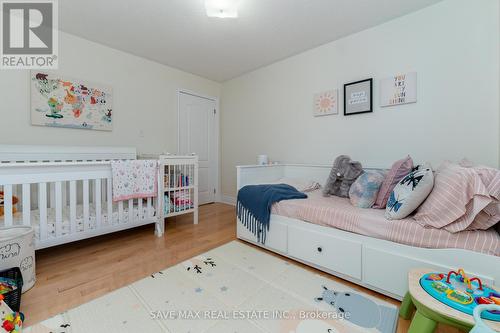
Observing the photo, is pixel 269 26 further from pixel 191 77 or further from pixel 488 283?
pixel 488 283

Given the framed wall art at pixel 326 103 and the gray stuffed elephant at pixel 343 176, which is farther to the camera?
the framed wall art at pixel 326 103

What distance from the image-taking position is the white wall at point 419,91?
1.74m

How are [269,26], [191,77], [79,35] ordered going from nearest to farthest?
1. [269,26]
2. [79,35]
3. [191,77]

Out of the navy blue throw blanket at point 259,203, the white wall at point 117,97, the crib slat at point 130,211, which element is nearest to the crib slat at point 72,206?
the crib slat at point 130,211

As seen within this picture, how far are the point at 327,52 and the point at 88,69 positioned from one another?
2.85 meters

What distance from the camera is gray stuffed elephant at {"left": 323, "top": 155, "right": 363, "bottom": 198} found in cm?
204

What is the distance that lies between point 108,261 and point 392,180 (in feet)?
7.88

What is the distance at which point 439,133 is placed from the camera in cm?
192

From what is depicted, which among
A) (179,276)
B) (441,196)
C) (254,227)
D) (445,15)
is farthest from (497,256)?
(445,15)

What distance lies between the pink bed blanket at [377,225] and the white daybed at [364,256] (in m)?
0.03

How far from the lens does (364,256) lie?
1.43 m

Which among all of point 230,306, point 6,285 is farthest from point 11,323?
point 230,306

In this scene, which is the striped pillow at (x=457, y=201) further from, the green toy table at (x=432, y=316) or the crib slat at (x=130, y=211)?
the crib slat at (x=130, y=211)

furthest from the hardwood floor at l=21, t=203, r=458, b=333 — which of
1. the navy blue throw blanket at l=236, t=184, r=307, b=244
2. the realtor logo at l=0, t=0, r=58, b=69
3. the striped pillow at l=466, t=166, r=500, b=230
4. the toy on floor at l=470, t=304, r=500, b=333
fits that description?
the realtor logo at l=0, t=0, r=58, b=69
